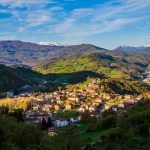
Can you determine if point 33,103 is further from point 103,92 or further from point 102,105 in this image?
point 103,92

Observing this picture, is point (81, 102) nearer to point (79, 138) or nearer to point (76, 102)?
point (76, 102)

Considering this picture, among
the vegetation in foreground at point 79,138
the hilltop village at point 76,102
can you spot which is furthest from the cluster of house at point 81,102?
the vegetation in foreground at point 79,138

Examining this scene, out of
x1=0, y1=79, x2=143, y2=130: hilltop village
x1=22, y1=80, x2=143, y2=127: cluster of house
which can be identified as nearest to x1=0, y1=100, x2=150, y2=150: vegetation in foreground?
x1=0, y1=79, x2=143, y2=130: hilltop village

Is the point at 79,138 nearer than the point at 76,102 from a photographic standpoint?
Yes

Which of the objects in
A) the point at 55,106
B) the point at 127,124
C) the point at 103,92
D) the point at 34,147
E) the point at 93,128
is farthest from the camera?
the point at 103,92

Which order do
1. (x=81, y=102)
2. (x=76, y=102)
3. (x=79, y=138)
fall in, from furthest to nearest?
1. (x=81, y=102)
2. (x=76, y=102)
3. (x=79, y=138)

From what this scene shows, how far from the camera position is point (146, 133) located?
65.2 m

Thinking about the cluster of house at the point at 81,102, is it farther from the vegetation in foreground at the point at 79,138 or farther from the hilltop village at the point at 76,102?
the vegetation in foreground at the point at 79,138

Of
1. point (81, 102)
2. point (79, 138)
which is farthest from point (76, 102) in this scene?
point (79, 138)

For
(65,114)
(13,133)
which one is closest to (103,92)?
(65,114)

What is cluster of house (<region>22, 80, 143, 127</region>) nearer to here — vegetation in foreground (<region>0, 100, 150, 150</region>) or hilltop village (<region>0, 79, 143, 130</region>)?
hilltop village (<region>0, 79, 143, 130</region>)

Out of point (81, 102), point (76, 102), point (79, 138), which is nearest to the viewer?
point (79, 138)

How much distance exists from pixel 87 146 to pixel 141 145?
28.5ft

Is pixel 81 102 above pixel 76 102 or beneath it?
beneath
